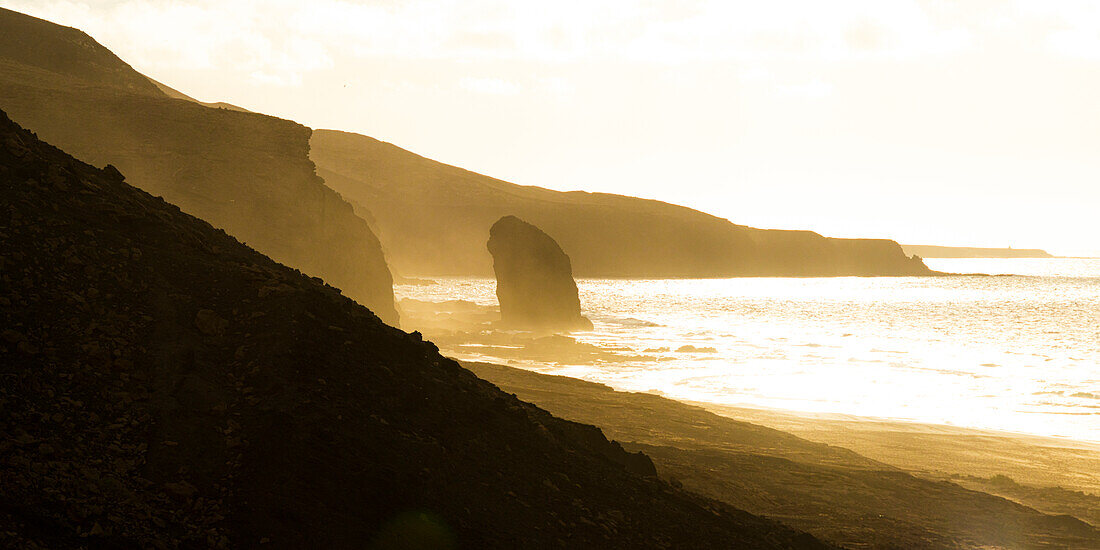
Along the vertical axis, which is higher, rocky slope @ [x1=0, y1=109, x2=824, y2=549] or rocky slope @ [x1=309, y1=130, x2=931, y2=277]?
rocky slope @ [x1=309, y1=130, x2=931, y2=277]

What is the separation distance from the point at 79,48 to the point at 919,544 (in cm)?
5068

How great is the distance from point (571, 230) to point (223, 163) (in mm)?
135149

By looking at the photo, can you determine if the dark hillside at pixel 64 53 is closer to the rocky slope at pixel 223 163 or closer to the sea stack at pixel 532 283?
the rocky slope at pixel 223 163

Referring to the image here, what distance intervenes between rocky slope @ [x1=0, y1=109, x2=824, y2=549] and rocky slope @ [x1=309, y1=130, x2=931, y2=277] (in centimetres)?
13464

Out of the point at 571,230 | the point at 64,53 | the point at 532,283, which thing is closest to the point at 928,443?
the point at 532,283

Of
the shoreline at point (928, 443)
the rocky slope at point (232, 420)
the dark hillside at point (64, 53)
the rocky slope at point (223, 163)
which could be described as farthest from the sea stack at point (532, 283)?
the rocky slope at point (232, 420)

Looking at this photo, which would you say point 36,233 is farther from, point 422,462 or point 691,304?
point 691,304

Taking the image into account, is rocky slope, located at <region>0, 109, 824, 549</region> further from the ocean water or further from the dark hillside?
the dark hillside

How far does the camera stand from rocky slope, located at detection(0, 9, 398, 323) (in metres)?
28.4

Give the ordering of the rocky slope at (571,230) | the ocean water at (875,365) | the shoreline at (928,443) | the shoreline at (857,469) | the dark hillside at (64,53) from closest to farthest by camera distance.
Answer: the shoreline at (857,469) → the shoreline at (928,443) → the ocean water at (875,365) → the dark hillside at (64,53) → the rocky slope at (571,230)

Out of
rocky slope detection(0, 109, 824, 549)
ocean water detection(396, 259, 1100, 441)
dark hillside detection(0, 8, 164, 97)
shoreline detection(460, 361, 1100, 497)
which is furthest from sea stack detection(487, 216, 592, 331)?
rocky slope detection(0, 109, 824, 549)

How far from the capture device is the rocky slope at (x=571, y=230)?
155 meters

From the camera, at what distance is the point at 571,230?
164 m

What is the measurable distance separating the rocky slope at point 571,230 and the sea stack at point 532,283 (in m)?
95.3
